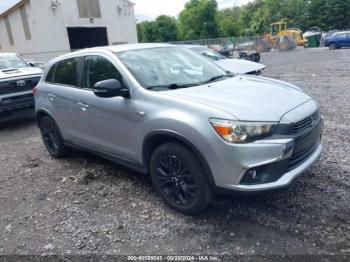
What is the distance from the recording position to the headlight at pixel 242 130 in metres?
3.02

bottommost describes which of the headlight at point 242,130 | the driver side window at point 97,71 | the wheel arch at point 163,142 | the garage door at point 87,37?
the wheel arch at point 163,142

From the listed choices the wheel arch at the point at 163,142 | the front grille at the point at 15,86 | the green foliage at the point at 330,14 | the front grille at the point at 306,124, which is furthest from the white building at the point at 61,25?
the green foliage at the point at 330,14

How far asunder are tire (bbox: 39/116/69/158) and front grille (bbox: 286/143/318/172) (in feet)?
11.8

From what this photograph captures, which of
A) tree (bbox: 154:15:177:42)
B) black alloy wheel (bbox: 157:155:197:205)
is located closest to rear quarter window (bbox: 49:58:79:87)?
black alloy wheel (bbox: 157:155:197:205)

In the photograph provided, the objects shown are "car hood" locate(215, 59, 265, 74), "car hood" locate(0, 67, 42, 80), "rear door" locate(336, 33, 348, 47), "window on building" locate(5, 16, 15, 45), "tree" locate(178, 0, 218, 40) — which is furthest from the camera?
"tree" locate(178, 0, 218, 40)

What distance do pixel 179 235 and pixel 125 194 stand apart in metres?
1.17

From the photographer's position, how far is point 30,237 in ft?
11.7

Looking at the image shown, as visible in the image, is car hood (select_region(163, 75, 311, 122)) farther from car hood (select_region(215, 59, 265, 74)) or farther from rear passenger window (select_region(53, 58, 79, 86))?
car hood (select_region(215, 59, 265, 74))

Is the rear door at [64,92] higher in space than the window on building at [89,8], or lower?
lower

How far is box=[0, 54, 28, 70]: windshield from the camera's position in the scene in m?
9.18

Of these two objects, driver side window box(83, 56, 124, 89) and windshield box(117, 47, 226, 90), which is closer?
windshield box(117, 47, 226, 90)

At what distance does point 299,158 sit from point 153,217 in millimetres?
1653

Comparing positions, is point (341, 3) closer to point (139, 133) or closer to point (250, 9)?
point (250, 9)

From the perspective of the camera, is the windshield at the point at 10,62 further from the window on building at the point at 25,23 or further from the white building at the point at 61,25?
the window on building at the point at 25,23
